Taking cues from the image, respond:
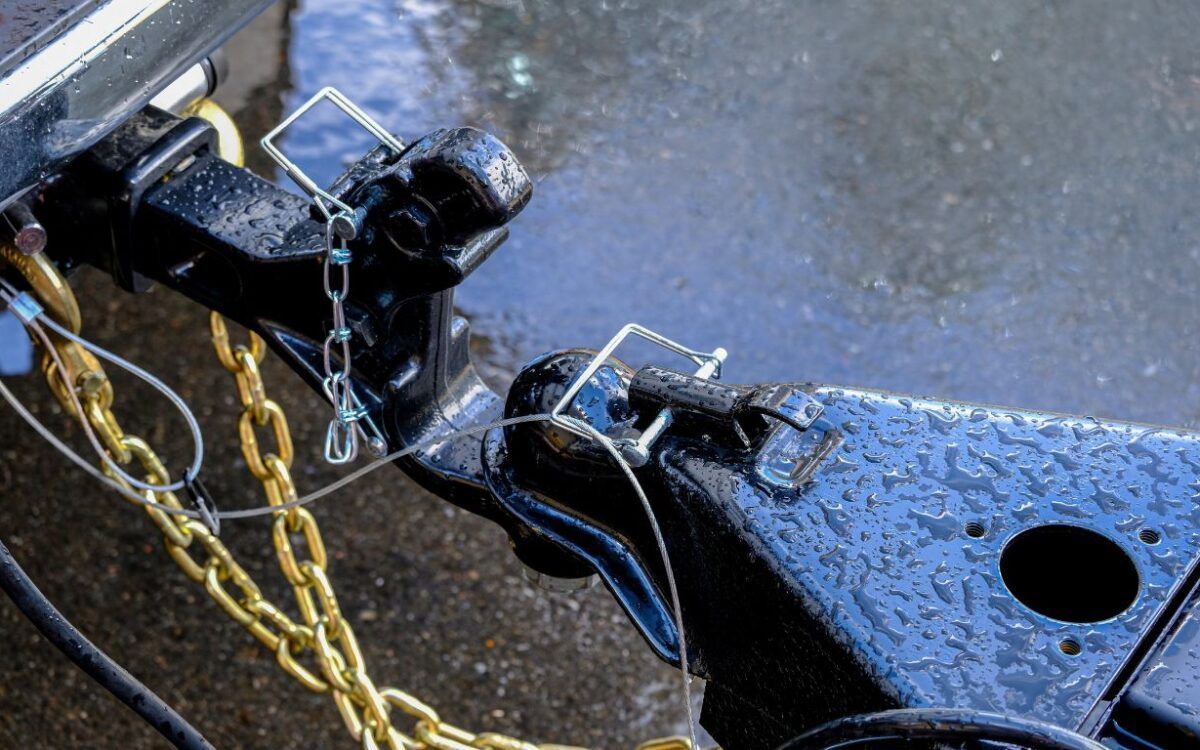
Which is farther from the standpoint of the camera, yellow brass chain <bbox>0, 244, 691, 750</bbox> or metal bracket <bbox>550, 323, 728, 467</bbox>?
yellow brass chain <bbox>0, 244, 691, 750</bbox>

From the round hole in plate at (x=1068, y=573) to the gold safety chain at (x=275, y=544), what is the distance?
620mm

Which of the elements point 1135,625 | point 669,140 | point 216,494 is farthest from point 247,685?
point 669,140

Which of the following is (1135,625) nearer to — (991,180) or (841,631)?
(841,631)

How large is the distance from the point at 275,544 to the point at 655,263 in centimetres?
152

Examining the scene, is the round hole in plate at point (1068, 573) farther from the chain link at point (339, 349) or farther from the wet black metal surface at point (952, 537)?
the chain link at point (339, 349)

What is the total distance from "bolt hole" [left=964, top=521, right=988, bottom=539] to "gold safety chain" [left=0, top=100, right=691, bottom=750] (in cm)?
61

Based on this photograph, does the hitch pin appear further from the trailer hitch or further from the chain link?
the chain link

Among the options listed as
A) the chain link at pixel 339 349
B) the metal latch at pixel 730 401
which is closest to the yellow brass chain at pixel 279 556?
the chain link at pixel 339 349

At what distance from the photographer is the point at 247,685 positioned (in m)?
2.13

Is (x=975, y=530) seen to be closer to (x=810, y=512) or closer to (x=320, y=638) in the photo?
(x=810, y=512)

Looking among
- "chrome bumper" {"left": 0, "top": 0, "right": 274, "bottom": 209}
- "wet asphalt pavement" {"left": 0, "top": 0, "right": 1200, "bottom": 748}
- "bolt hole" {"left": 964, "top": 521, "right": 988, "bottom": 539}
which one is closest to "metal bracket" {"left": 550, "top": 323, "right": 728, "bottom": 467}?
"bolt hole" {"left": 964, "top": 521, "right": 988, "bottom": 539}

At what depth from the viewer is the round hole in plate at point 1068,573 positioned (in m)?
1.04

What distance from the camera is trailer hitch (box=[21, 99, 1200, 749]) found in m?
0.99

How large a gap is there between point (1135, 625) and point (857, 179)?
7.66 ft
